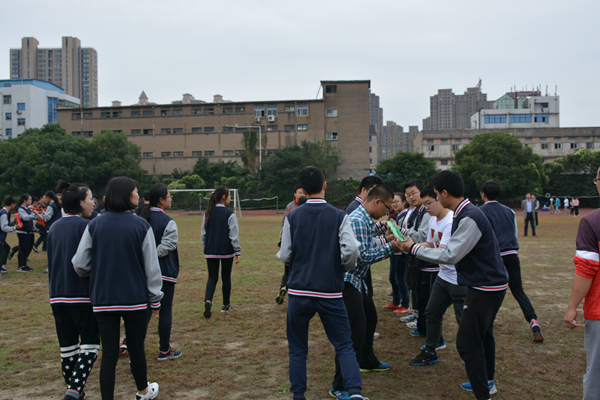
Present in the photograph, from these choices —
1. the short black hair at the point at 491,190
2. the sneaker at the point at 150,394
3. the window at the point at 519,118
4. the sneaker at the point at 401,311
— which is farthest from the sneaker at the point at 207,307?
the window at the point at 519,118

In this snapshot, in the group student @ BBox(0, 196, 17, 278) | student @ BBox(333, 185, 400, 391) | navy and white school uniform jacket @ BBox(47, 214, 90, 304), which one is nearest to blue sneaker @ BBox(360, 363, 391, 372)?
student @ BBox(333, 185, 400, 391)

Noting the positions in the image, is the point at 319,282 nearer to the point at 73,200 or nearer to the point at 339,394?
the point at 339,394

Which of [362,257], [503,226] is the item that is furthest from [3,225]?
[503,226]

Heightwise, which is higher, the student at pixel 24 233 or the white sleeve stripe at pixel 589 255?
the white sleeve stripe at pixel 589 255

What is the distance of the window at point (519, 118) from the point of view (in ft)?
287

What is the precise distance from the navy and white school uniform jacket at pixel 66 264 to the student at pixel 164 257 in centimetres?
112

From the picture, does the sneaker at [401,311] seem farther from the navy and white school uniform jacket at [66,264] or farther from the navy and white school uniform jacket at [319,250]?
the navy and white school uniform jacket at [66,264]

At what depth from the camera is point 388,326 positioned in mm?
6020

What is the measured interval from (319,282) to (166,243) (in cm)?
218

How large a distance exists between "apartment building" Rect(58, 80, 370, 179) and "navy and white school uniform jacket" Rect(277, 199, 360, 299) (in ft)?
176

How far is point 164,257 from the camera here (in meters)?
4.79

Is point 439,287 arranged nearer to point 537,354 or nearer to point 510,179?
point 537,354

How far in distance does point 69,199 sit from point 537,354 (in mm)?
5269

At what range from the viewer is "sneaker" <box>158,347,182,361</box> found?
4.73m
